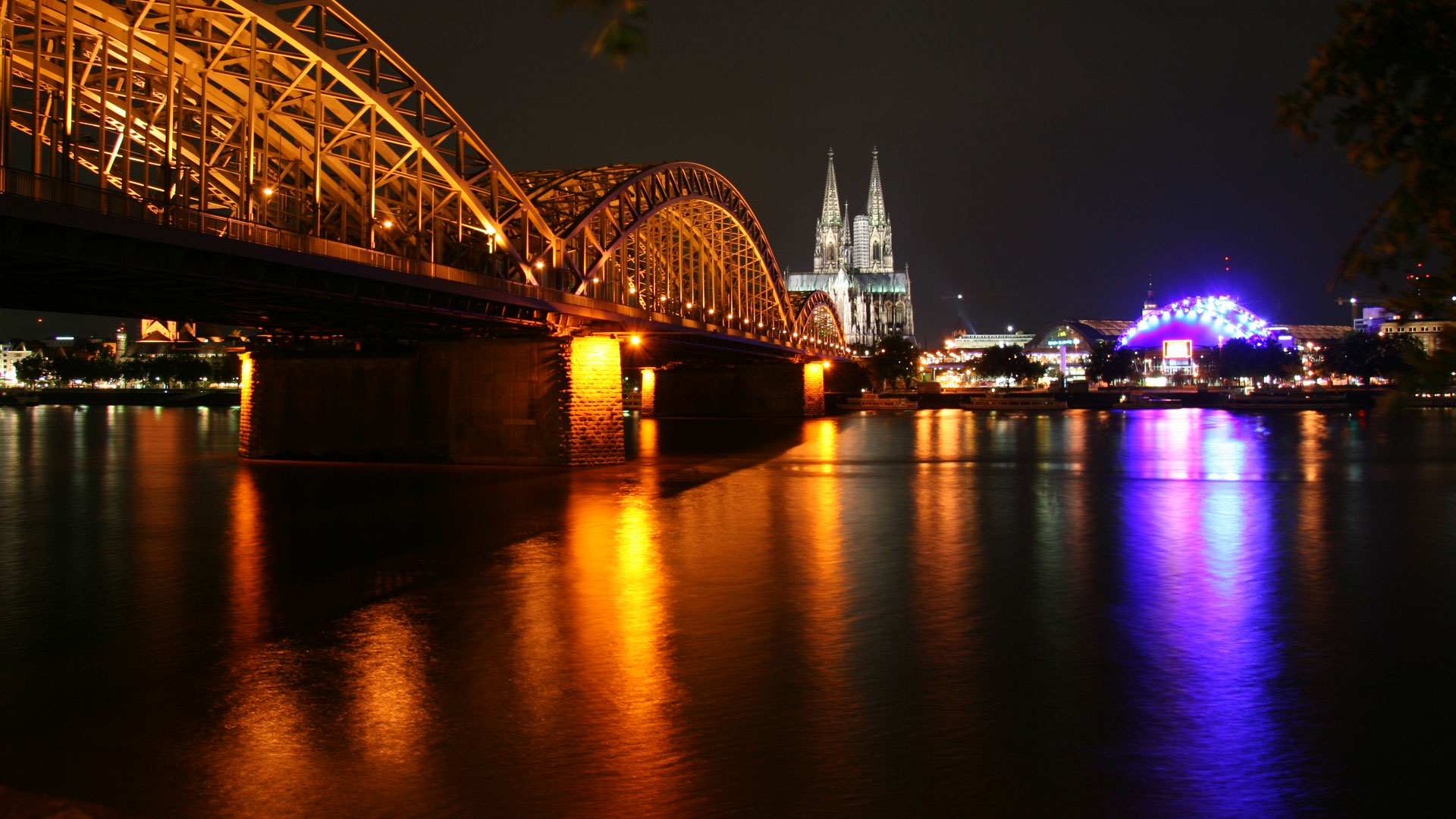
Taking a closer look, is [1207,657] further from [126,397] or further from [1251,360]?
[126,397]

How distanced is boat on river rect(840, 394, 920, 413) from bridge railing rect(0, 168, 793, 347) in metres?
75.8

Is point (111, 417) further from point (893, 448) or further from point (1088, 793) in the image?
point (1088, 793)

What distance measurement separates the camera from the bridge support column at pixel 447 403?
42656 millimetres

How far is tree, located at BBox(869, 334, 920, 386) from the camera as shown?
15538 cm

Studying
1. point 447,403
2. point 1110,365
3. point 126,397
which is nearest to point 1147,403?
point 1110,365

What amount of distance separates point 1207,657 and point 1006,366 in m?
168

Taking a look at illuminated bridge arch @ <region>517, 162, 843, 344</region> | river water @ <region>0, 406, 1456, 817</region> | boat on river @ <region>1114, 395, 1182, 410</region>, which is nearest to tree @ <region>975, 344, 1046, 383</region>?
boat on river @ <region>1114, 395, 1182, 410</region>

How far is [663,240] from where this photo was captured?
75312mm

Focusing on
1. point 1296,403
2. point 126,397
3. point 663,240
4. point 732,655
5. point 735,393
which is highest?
point 663,240

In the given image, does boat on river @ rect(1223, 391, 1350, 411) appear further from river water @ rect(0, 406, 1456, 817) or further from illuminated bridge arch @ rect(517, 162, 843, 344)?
river water @ rect(0, 406, 1456, 817)

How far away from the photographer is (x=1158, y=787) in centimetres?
873

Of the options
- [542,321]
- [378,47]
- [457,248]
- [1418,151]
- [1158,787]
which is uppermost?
[378,47]

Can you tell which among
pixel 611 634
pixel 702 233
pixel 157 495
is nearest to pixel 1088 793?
pixel 611 634

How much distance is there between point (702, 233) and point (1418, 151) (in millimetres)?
78639
